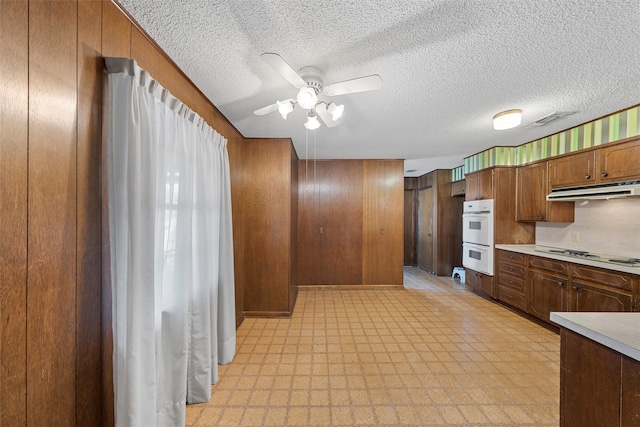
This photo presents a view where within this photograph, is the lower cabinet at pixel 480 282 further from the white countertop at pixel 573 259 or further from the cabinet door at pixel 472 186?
the cabinet door at pixel 472 186

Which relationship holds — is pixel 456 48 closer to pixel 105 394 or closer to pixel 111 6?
pixel 111 6

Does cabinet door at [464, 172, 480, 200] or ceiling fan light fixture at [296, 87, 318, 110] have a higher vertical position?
ceiling fan light fixture at [296, 87, 318, 110]

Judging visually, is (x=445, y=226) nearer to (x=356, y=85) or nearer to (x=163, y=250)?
(x=356, y=85)

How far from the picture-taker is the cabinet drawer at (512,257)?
3203mm

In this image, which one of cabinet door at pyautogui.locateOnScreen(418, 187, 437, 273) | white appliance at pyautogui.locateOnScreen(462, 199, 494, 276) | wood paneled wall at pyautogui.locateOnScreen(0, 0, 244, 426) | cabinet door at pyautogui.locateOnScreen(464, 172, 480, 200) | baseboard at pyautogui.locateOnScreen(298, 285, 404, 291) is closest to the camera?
wood paneled wall at pyautogui.locateOnScreen(0, 0, 244, 426)

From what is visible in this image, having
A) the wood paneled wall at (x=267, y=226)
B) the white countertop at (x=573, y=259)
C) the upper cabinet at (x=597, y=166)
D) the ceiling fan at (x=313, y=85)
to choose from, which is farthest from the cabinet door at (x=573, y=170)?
the wood paneled wall at (x=267, y=226)

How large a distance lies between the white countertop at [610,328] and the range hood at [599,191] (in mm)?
1931

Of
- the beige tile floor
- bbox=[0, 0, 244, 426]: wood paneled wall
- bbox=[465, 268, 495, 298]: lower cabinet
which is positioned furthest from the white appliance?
bbox=[0, 0, 244, 426]: wood paneled wall

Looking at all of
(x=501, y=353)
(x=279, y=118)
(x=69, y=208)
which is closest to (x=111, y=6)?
(x=69, y=208)

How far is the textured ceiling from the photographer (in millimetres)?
1230

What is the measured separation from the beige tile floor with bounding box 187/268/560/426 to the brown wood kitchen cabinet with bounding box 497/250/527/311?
8.2 inches

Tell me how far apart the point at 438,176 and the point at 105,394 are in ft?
19.8

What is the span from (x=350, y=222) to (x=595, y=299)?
314 cm

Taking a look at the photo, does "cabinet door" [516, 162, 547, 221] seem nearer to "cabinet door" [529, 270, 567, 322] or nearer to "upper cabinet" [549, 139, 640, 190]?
"upper cabinet" [549, 139, 640, 190]
